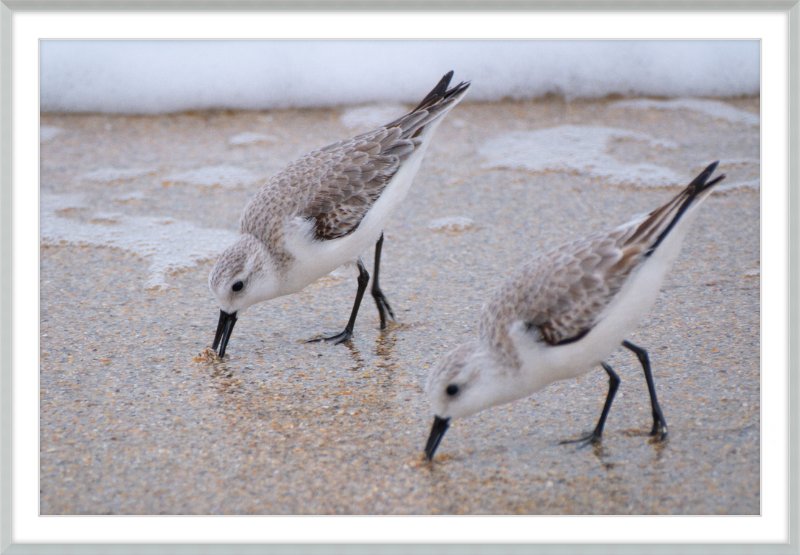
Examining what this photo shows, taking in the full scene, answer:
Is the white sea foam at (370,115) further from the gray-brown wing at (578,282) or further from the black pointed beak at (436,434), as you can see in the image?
the black pointed beak at (436,434)

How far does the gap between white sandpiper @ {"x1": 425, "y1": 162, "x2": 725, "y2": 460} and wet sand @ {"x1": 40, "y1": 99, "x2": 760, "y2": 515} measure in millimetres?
234

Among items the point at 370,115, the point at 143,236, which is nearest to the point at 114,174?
the point at 143,236

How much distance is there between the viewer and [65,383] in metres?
2.76

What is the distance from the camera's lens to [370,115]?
5.67m

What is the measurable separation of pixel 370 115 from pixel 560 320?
12.5 ft

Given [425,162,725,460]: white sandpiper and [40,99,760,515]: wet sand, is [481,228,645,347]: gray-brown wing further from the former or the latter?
[40,99,760,515]: wet sand

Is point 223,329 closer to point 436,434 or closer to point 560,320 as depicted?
point 436,434

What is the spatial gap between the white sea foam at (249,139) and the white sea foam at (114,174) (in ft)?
2.26

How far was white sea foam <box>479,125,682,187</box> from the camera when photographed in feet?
15.0

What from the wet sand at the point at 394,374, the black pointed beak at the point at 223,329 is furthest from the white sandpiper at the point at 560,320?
the black pointed beak at the point at 223,329

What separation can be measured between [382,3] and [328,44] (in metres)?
3.33

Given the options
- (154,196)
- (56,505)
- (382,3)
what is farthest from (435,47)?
(56,505)

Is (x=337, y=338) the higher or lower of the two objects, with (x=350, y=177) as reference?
lower

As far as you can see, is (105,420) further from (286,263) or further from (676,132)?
(676,132)
